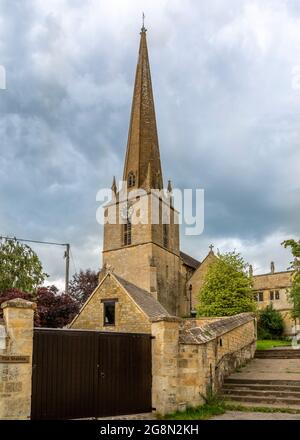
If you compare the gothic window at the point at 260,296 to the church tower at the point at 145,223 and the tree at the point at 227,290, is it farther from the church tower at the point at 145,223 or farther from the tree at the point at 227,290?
the tree at the point at 227,290

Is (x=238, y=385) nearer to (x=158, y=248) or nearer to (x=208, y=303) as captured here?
(x=208, y=303)

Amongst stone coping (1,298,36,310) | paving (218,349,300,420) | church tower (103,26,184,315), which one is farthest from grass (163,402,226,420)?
church tower (103,26,184,315)

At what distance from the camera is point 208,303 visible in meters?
33.8

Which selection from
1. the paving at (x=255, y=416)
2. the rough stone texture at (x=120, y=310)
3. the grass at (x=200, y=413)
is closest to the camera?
the paving at (x=255, y=416)

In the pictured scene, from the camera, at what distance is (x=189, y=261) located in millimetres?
59375

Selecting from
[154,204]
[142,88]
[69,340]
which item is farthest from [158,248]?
[69,340]

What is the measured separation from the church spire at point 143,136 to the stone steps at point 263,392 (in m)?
38.0

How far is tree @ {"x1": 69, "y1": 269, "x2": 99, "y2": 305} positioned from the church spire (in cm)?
1309

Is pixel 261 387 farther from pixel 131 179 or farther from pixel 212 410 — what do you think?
pixel 131 179

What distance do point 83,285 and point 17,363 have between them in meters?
32.2

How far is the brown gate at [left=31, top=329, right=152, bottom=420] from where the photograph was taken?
1053cm

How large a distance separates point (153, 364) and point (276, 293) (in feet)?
132

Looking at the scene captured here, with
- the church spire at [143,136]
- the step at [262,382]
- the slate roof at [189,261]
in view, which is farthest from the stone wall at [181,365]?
the slate roof at [189,261]

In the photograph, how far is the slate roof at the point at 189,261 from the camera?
186 ft
